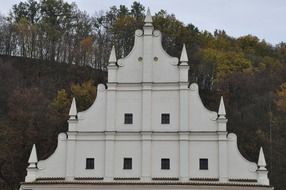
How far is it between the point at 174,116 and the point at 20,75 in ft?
126

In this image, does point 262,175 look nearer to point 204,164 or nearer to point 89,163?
point 204,164

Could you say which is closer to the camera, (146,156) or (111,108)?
(146,156)

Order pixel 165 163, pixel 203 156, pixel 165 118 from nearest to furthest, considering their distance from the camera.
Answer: pixel 203 156 < pixel 165 163 < pixel 165 118

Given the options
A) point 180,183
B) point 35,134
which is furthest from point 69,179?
point 35,134

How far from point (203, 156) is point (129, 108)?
16.0ft

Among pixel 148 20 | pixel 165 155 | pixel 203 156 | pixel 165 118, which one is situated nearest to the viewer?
pixel 203 156

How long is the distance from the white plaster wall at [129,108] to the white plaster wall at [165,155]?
151 centimetres

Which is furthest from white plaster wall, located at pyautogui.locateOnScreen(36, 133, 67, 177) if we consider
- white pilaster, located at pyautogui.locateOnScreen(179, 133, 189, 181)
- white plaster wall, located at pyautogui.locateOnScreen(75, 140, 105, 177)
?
white pilaster, located at pyautogui.locateOnScreen(179, 133, 189, 181)

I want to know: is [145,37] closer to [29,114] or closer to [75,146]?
[75,146]

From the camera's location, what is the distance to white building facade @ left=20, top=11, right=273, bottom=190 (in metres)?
25.4

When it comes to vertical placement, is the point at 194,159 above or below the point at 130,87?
below

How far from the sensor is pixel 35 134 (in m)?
42.7

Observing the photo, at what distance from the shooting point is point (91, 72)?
65.4 metres

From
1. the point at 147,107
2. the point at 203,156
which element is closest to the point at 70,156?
the point at 147,107
